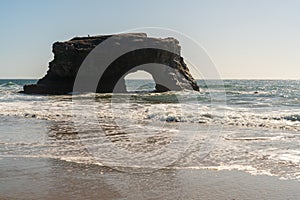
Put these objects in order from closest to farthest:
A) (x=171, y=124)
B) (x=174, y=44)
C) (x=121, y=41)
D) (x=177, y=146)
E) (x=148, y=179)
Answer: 1. (x=148, y=179)
2. (x=177, y=146)
3. (x=171, y=124)
4. (x=121, y=41)
5. (x=174, y=44)

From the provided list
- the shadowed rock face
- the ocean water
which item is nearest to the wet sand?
the ocean water

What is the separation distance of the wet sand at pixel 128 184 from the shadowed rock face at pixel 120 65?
1617 inches

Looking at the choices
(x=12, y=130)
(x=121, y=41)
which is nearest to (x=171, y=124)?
(x=12, y=130)

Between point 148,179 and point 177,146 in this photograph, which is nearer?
point 148,179

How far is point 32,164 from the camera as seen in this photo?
26.2 ft

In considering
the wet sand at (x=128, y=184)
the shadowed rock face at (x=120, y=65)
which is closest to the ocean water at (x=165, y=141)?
the wet sand at (x=128, y=184)

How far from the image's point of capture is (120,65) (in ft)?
170

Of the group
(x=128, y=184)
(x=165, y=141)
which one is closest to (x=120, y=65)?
(x=165, y=141)

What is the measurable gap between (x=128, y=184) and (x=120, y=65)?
45667mm

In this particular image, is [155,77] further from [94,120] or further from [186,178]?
[186,178]

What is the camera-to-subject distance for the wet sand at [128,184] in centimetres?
597

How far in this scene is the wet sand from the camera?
19.6 ft

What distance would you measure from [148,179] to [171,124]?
9222mm

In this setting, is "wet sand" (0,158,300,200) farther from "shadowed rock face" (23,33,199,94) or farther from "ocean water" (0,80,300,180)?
"shadowed rock face" (23,33,199,94)
